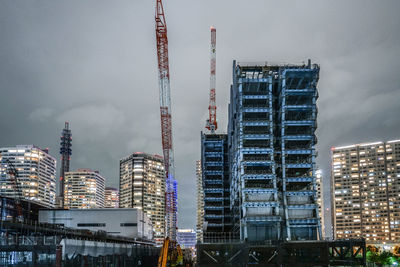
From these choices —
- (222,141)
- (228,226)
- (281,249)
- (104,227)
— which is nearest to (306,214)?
(281,249)

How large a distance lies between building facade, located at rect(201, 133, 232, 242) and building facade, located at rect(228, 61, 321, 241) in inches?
1929

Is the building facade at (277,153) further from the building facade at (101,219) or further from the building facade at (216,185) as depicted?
the building facade at (101,219)

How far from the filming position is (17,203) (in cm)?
16888

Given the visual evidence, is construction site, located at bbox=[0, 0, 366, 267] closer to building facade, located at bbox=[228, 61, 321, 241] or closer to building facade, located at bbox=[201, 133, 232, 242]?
building facade, located at bbox=[228, 61, 321, 241]

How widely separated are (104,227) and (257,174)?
7373 cm

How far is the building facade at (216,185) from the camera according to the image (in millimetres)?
173500

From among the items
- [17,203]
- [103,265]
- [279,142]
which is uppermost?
[279,142]

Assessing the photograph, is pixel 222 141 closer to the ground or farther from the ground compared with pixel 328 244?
farther from the ground

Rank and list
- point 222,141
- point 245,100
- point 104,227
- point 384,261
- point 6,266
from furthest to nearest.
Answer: point 222,141, point 104,227, point 384,261, point 245,100, point 6,266

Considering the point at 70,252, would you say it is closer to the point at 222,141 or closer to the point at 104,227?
the point at 104,227

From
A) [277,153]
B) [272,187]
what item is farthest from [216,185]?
[272,187]

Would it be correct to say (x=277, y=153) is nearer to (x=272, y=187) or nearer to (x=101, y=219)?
(x=272, y=187)

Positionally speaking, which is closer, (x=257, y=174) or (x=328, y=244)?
(x=328, y=244)

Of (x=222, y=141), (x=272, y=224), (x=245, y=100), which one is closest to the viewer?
(x=272, y=224)
